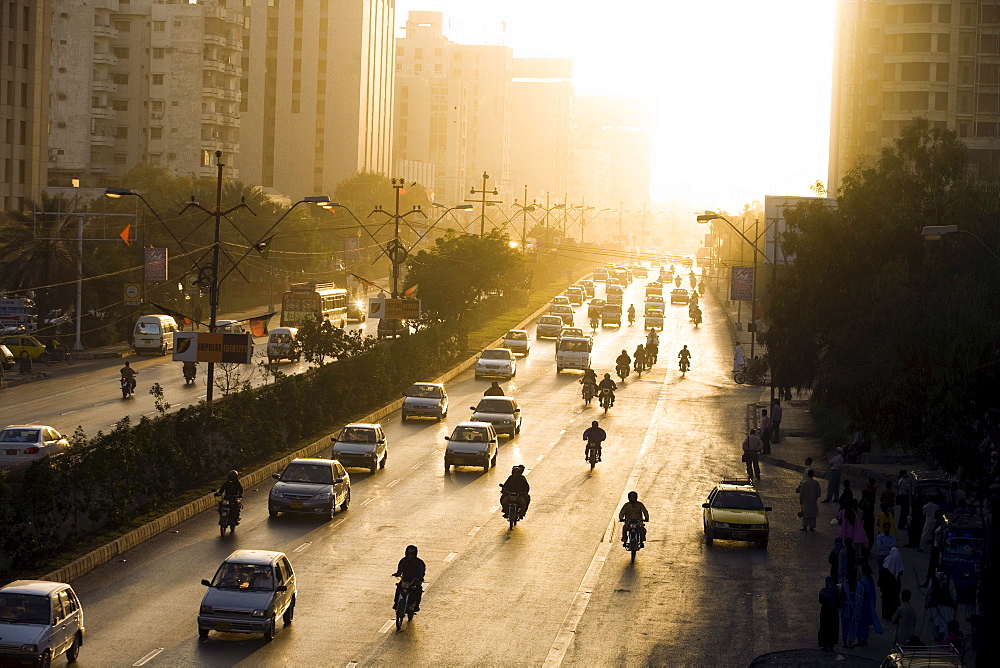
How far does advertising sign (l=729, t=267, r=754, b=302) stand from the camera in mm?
70812

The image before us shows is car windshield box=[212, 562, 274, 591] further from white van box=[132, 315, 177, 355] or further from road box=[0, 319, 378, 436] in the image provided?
white van box=[132, 315, 177, 355]

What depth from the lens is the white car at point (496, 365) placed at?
2527 inches

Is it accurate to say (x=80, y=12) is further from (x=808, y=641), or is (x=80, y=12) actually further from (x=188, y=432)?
(x=808, y=641)

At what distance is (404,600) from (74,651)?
200 inches

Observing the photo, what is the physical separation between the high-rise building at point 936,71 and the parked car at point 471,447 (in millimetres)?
66647

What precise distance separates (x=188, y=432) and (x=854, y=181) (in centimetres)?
2111

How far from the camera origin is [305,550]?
2816 centimetres

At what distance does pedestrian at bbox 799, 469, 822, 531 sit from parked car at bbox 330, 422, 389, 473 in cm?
1228

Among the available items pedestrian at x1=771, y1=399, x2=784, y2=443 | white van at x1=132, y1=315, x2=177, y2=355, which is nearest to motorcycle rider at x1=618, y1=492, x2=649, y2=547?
pedestrian at x1=771, y1=399, x2=784, y2=443

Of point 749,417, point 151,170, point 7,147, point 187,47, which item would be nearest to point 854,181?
point 749,417

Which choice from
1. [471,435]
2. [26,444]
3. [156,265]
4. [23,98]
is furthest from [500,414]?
[23,98]

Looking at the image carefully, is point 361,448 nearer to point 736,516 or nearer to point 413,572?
point 736,516

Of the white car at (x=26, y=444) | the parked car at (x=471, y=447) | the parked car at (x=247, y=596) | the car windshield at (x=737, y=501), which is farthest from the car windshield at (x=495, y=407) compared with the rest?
the parked car at (x=247, y=596)

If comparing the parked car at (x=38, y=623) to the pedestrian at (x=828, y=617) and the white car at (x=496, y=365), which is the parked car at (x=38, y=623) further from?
the white car at (x=496, y=365)
